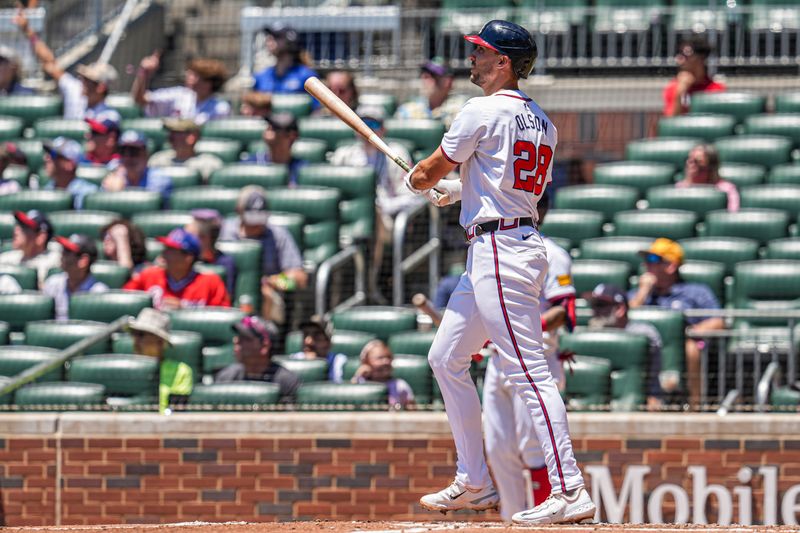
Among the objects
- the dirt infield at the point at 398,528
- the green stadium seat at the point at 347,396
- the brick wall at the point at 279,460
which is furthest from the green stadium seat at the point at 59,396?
the dirt infield at the point at 398,528

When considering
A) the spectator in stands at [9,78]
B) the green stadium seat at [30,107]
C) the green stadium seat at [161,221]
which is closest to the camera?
the green stadium seat at [161,221]

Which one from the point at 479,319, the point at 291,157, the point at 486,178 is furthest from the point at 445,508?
the point at 291,157

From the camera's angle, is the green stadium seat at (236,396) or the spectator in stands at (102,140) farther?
the spectator in stands at (102,140)

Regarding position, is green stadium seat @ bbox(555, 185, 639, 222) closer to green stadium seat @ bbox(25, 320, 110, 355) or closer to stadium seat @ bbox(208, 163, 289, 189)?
stadium seat @ bbox(208, 163, 289, 189)

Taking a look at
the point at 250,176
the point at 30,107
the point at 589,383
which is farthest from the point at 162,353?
the point at 30,107

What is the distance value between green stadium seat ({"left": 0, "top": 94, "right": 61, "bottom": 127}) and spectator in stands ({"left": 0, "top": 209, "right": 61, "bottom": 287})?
2726 millimetres

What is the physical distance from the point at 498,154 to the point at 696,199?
472 cm

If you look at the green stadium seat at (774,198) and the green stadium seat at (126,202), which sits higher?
the green stadium seat at (774,198)

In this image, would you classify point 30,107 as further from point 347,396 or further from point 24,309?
point 347,396

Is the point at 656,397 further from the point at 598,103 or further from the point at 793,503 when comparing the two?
the point at 598,103

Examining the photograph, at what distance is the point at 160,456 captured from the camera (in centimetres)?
814

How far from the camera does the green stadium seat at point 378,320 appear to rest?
873cm

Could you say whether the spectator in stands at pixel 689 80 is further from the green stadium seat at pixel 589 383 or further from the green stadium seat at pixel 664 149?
the green stadium seat at pixel 589 383

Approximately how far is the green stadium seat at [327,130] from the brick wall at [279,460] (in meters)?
3.50
